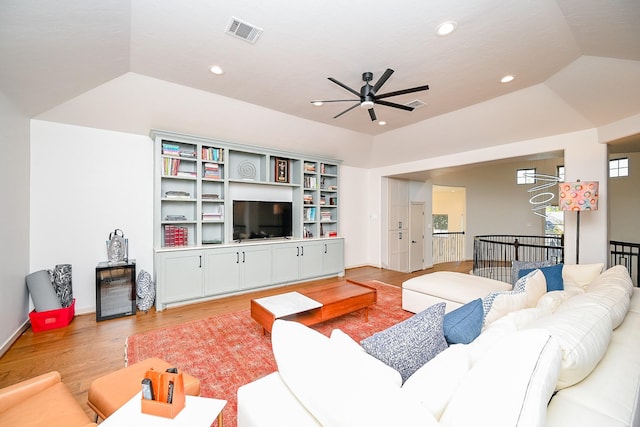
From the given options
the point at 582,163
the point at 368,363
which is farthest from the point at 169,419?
the point at 582,163

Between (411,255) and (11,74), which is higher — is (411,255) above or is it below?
below

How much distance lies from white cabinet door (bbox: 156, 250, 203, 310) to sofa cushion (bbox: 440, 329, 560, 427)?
12.7 feet

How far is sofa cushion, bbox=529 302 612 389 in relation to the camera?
101 centimetres

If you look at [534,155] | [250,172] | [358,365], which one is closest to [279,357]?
[358,365]

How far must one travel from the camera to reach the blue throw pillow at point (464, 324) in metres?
1.50

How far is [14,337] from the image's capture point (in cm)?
281

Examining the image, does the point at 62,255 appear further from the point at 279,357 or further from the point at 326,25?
the point at 326,25

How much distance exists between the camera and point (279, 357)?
1.19 meters

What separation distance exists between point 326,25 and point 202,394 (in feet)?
10.4

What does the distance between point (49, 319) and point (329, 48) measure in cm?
438

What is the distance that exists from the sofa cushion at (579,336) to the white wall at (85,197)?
185 inches

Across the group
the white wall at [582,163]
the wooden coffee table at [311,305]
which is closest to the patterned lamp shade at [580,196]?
the white wall at [582,163]

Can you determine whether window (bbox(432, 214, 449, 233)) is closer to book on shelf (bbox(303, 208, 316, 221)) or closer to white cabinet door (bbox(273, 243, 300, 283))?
book on shelf (bbox(303, 208, 316, 221))

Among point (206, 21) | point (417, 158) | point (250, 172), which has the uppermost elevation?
point (206, 21)
